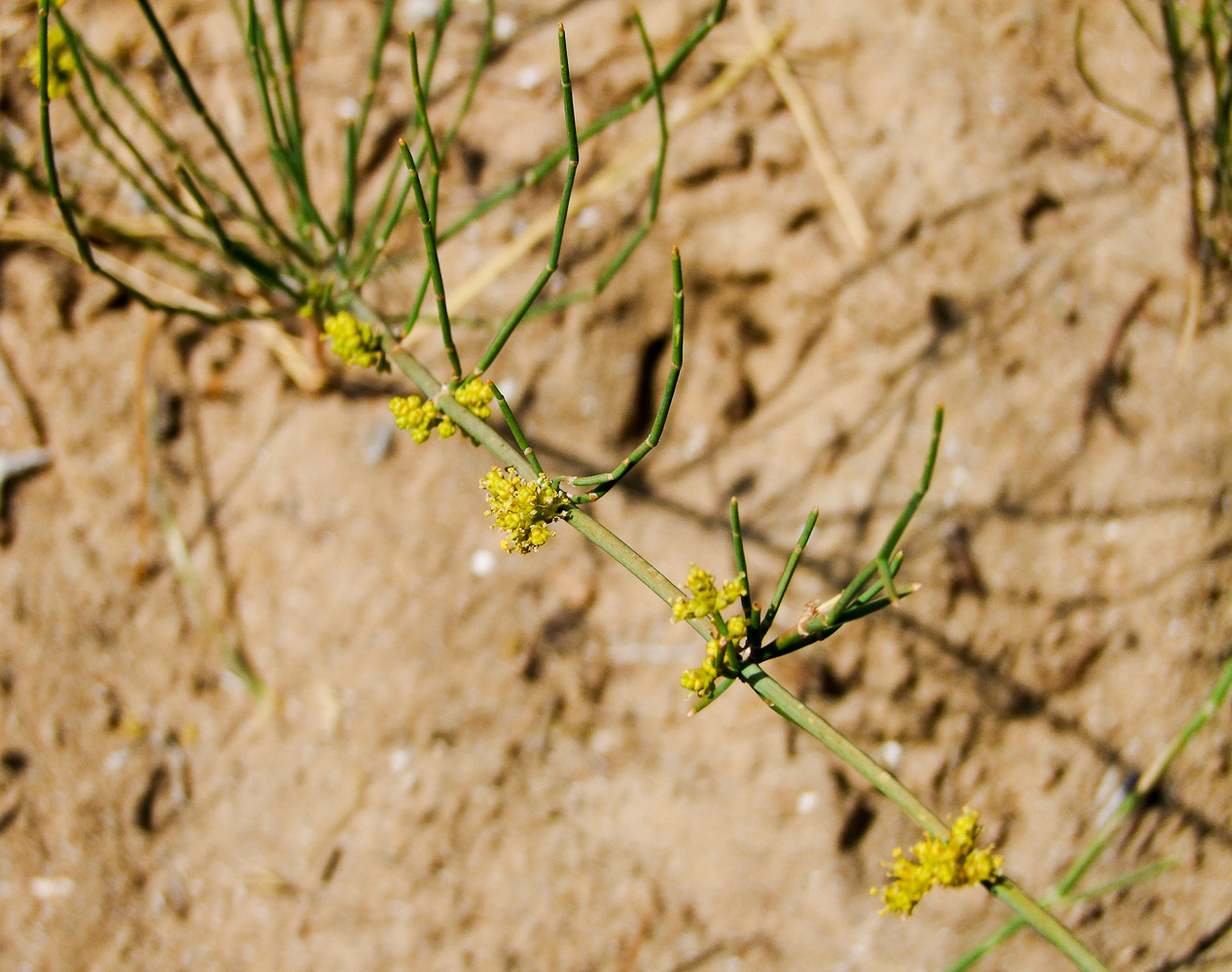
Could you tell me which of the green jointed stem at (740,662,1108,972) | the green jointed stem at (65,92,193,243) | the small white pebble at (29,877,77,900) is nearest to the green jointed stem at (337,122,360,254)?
the green jointed stem at (65,92,193,243)

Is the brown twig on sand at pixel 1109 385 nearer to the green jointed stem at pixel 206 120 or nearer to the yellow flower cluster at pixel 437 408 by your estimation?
the yellow flower cluster at pixel 437 408

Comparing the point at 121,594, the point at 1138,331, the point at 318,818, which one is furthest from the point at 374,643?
the point at 1138,331

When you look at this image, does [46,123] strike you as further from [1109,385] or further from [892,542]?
[1109,385]

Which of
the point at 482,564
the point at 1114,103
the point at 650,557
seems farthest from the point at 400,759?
the point at 1114,103

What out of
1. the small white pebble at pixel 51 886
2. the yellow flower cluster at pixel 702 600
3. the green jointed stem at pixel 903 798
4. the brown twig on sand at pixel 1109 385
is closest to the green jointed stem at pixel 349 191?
the yellow flower cluster at pixel 702 600

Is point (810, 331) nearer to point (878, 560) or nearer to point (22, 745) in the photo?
point (878, 560)

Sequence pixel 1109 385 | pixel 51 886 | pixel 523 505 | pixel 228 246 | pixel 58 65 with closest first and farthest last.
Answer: pixel 523 505 < pixel 228 246 < pixel 58 65 < pixel 51 886 < pixel 1109 385
